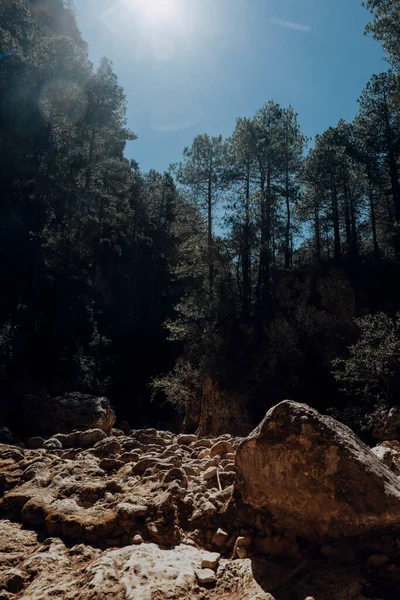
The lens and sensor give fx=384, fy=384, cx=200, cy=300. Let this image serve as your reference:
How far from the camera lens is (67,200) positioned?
22.0 metres

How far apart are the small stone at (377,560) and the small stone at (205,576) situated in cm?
105

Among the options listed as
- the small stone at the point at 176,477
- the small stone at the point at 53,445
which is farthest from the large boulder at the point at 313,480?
the small stone at the point at 53,445

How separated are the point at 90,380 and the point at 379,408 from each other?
17482mm

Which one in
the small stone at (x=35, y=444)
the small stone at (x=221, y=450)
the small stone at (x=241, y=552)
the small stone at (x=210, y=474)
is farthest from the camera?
the small stone at (x=35, y=444)

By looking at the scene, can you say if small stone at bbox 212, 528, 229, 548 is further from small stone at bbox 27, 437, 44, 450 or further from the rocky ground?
small stone at bbox 27, 437, 44, 450

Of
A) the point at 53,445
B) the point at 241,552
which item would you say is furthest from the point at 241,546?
the point at 53,445

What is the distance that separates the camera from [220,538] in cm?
322

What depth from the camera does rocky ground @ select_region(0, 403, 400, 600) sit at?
251 cm

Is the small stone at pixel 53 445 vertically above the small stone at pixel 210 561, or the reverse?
the small stone at pixel 53 445

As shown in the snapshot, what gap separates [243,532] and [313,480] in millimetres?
760

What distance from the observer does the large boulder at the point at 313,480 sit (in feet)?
9.04

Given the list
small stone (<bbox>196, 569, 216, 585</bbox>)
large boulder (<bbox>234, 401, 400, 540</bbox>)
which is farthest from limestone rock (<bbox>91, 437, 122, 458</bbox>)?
small stone (<bbox>196, 569, 216, 585</bbox>)

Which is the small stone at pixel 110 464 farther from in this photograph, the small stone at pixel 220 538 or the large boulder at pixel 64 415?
the large boulder at pixel 64 415

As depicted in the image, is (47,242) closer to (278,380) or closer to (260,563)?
(278,380)
